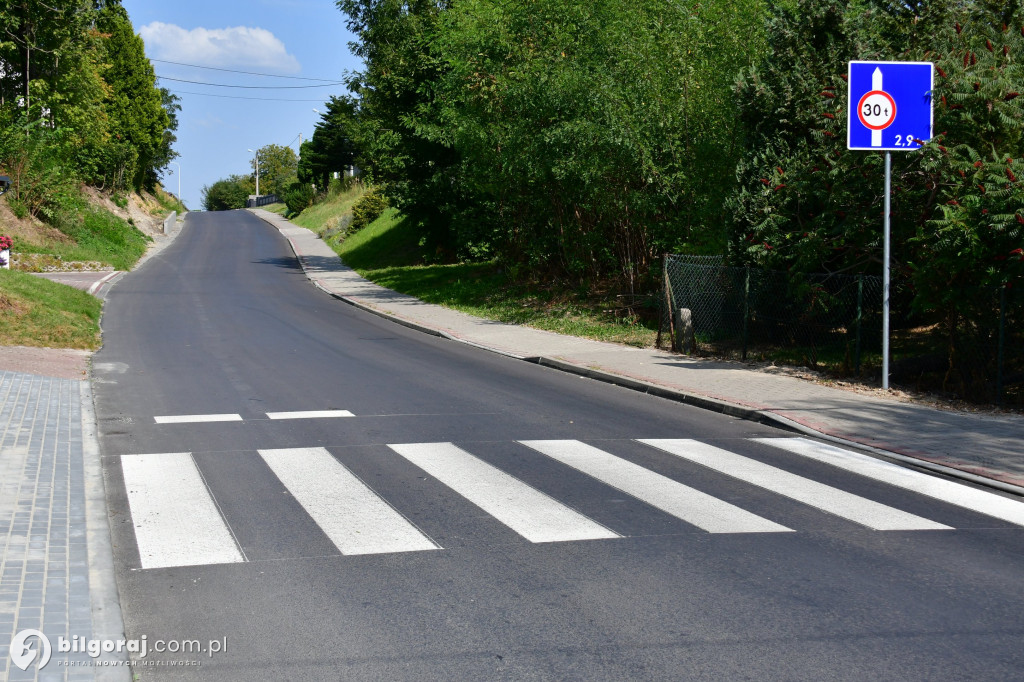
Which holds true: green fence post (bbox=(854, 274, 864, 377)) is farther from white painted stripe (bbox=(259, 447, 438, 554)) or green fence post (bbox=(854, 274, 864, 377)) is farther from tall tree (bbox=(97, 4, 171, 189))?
tall tree (bbox=(97, 4, 171, 189))

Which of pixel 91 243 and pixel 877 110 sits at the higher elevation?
pixel 877 110

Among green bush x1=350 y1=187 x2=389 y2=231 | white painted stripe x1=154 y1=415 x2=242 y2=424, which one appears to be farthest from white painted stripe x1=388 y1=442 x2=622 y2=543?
green bush x1=350 y1=187 x2=389 y2=231

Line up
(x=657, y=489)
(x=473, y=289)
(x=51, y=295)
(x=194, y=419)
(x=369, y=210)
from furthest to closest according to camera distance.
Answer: (x=369, y=210)
(x=473, y=289)
(x=51, y=295)
(x=194, y=419)
(x=657, y=489)

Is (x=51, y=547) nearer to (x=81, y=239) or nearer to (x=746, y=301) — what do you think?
(x=746, y=301)

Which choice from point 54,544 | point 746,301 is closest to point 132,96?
point 746,301

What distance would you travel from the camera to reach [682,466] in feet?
28.3

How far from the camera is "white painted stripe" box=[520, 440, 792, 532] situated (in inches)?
266

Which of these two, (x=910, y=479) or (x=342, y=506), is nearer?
(x=342, y=506)

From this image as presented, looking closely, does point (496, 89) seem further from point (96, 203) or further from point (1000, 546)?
point (96, 203)

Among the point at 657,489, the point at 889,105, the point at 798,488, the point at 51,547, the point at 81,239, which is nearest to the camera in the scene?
the point at 51,547

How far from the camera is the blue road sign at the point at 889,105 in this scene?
1260 centimetres

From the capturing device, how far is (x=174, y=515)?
22.4 feet

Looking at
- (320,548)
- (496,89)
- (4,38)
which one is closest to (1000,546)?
(320,548)

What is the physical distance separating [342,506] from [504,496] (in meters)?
1.28
